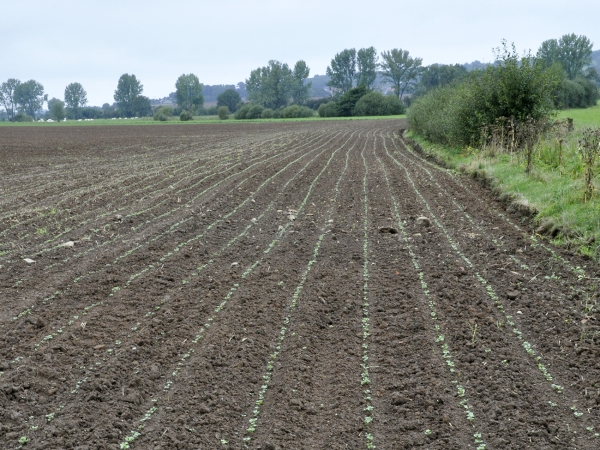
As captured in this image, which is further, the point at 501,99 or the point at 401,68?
the point at 401,68

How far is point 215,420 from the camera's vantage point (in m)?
4.36

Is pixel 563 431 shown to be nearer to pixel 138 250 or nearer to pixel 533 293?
pixel 533 293

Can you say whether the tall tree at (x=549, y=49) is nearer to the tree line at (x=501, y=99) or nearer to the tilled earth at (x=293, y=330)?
the tree line at (x=501, y=99)

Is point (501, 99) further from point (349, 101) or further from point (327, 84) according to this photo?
point (327, 84)

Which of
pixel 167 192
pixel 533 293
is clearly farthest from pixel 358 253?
pixel 167 192

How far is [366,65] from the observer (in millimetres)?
128250

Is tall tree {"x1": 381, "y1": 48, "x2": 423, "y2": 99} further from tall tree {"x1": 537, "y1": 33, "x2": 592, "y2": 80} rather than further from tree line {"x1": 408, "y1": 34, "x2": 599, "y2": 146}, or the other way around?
tree line {"x1": 408, "y1": 34, "x2": 599, "y2": 146}

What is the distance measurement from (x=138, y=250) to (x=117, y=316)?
2.66 metres

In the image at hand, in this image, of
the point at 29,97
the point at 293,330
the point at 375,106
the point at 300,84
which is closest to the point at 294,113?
the point at 375,106

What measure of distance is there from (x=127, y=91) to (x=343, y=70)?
59.2 m

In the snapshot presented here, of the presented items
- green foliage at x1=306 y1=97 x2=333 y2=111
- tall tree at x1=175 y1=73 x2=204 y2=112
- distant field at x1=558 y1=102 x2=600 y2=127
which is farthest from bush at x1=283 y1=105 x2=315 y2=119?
distant field at x1=558 y1=102 x2=600 y2=127

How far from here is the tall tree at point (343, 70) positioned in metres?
128

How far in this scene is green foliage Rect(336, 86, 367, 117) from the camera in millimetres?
89688

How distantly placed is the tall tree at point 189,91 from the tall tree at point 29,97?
53.0 meters
